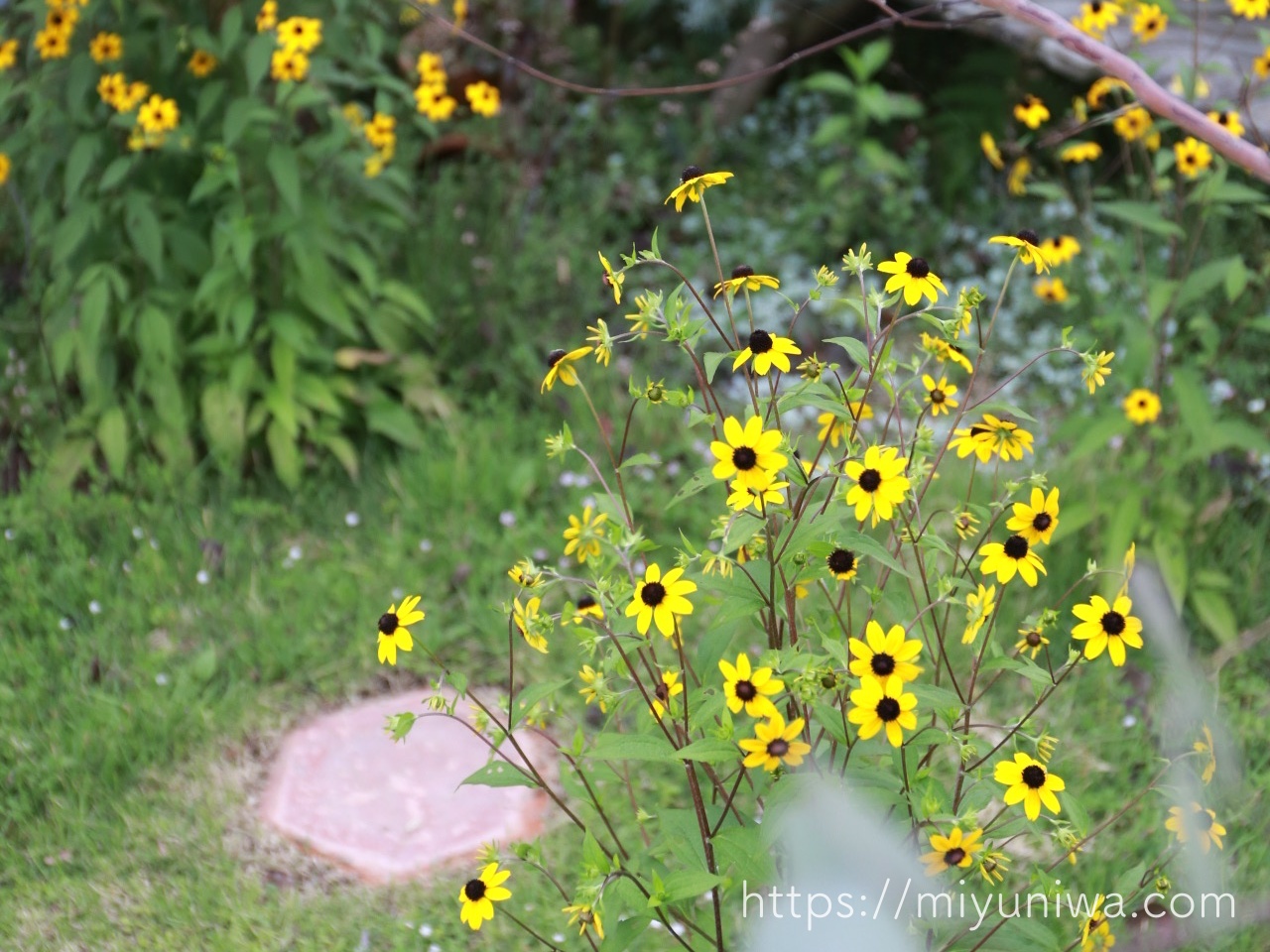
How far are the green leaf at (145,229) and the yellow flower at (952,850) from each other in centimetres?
221

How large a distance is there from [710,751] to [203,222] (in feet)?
7.39

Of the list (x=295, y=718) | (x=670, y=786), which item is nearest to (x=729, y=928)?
(x=670, y=786)

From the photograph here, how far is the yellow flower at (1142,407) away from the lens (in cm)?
262

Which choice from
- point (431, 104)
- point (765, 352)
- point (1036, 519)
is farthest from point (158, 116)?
point (1036, 519)

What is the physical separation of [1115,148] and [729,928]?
3.63 meters

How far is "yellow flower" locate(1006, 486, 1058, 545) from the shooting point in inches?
56.2

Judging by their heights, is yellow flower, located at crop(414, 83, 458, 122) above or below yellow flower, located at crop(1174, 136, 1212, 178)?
above

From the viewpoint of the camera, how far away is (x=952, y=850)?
4.44 ft

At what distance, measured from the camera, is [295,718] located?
102 inches

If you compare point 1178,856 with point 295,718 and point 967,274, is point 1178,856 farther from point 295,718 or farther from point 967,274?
point 967,274

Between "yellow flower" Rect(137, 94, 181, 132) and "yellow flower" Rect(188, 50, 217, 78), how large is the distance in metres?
0.15

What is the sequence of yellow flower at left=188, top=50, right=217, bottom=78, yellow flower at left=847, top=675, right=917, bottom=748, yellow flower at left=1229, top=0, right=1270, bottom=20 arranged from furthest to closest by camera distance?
yellow flower at left=188, top=50, right=217, bottom=78 → yellow flower at left=1229, top=0, right=1270, bottom=20 → yellow flower at left=847, top=675, right=917, bottom=748

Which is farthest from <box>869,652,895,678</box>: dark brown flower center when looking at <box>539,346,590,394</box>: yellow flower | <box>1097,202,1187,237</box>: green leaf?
<box>1097,202,1187,237</box>: green leaf

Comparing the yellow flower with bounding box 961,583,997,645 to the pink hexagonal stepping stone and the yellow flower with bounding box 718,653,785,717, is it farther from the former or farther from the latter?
the pink hexagonal stepping stone
